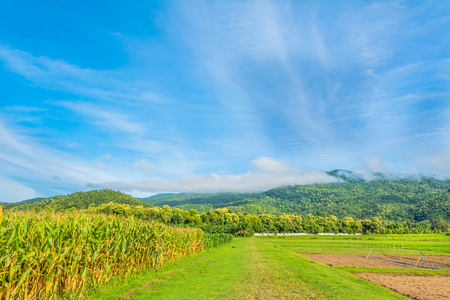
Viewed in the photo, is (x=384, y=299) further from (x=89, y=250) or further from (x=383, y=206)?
(x=383, y=206)

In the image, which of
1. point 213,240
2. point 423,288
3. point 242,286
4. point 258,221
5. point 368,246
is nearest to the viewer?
point 242,286

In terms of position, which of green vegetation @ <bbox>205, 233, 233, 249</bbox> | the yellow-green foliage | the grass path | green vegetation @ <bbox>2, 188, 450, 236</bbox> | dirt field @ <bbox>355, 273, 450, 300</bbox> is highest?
the yellow-green foliage

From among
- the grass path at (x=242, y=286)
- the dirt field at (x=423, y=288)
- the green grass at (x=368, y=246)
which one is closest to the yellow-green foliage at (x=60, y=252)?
the grass path at (x=242, y=286)

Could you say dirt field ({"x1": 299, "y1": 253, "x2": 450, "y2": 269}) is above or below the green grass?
above

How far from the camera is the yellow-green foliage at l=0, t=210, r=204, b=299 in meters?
6.62

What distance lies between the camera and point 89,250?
925cm

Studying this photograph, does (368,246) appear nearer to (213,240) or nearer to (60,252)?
(213,240)

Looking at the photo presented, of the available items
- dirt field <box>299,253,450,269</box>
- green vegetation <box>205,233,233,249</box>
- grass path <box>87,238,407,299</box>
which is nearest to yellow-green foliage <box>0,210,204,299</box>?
grass path <box>87,238,407,299</box>

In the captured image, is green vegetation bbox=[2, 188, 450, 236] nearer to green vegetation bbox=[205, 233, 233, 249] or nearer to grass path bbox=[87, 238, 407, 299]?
green vegetation bbox=[205, 233, 233, 249]

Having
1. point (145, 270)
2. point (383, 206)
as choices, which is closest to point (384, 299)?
point (145, 270)

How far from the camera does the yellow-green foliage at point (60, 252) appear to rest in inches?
261

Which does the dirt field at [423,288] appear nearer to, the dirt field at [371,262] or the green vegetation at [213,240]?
the dirt field at [371,262]

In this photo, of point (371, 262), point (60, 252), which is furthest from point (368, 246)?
point (60, 252)

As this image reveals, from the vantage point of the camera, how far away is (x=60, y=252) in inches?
312
